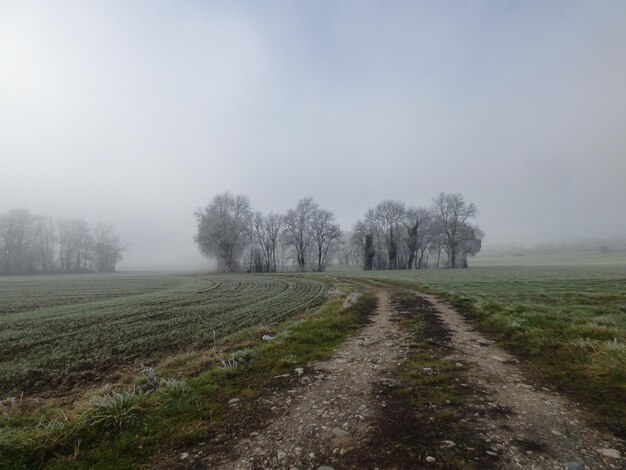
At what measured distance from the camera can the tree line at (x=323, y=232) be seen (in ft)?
219

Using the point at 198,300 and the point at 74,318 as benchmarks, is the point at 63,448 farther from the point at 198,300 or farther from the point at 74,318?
the point at 198,300

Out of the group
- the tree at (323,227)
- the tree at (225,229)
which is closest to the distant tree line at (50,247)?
the tree at (225,229)

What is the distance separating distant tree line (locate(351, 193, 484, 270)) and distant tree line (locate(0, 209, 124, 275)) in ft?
287

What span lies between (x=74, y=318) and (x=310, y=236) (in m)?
61.0

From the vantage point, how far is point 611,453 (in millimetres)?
3287

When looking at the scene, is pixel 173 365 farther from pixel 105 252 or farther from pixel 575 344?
pixel 105 252

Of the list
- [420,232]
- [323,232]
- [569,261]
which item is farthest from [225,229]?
[569,261]

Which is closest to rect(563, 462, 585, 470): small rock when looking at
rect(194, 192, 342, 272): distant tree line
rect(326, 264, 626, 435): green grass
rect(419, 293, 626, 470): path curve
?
rect(419, 293, 626, 470): path curve

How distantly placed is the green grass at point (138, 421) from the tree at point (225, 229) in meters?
59.6

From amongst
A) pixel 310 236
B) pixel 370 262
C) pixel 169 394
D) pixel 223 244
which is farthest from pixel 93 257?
pixel 169 394

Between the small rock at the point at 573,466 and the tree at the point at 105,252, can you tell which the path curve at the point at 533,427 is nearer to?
the small rock at the point at 573,466

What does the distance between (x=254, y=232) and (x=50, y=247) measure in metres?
71.5

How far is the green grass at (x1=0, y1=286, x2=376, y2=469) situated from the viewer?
3.51 metres

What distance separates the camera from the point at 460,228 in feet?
230
